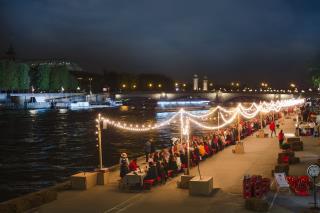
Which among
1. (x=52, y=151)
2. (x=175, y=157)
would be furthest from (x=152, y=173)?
(x=52, y=151)

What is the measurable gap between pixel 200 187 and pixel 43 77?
14633 cm

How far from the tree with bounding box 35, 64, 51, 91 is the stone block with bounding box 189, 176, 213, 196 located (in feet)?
477

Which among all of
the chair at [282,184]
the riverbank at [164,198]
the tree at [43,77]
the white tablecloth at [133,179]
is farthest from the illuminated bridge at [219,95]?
the white tablecloth at [133,179]

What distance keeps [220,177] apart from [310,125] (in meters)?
20.4

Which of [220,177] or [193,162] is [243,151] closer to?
[193,162]

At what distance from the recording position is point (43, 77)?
15850 centimetres

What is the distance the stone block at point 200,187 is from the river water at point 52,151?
15111mm

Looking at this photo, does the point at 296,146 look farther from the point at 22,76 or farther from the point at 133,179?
the point at 22,76

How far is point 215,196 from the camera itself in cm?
1831

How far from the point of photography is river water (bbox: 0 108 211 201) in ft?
114

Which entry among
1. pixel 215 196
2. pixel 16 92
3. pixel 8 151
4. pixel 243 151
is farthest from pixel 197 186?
pixel 16 92

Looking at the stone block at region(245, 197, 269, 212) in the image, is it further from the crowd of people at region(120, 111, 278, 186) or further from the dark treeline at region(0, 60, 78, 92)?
the dark treeline at region(0, 60, 78, 92)

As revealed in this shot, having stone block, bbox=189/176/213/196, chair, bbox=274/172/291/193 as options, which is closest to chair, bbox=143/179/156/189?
stone block, bbox=189/176/213/196

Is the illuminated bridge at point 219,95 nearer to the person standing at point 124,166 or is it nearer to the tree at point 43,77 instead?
the tree at point 43,77
